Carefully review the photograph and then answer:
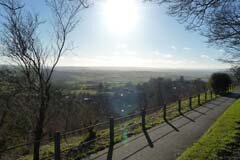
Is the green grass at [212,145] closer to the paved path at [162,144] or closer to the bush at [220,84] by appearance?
the paved path at [162,144]

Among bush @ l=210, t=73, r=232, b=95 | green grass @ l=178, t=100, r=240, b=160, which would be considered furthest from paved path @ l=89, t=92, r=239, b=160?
bush @ l=210, t=73, r=232, b=95

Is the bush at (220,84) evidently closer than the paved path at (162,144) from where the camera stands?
No

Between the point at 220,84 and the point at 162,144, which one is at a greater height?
the point at 220,84

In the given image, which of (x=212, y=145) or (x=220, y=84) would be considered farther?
(x=220, y=84)

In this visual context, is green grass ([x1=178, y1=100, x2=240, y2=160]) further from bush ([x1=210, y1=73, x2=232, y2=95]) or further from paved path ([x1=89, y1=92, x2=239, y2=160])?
bush ([x1=210, y1=73, x2=232, y2=95])

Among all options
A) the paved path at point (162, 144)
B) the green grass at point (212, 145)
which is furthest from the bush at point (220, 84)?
the green grass at point (212, 145)

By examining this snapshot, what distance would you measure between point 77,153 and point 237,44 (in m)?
8.32

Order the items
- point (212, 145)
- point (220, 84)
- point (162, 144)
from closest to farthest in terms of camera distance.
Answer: point (212, 145) < point (162, 144) < point (220, 84)

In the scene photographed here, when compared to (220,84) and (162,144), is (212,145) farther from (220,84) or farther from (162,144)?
(220,84)

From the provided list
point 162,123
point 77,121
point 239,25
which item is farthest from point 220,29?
point 77,121

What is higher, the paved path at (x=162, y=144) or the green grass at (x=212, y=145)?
the green grass at (x=212, y=145)

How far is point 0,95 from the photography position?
48.9ft

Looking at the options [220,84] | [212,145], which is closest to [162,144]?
[212,145]

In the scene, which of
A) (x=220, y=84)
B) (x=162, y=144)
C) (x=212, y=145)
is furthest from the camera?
(x=220, y=84)
